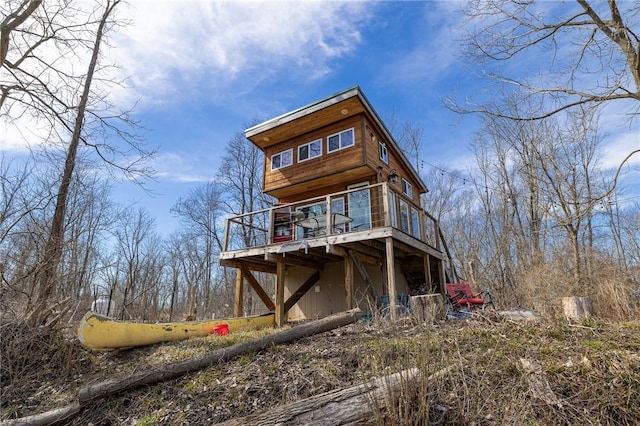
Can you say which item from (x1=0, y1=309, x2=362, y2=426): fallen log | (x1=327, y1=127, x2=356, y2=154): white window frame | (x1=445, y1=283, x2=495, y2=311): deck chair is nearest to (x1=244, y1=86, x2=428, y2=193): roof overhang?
(x1=327, y1=127, x2=356, y2=154): white window frame

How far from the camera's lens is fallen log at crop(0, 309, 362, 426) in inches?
172

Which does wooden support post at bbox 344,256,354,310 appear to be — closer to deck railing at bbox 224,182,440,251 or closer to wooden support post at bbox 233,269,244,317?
deck railing at bbox 224,182,440,251

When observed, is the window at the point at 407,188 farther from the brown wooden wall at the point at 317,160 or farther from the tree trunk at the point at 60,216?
the tree trunk at the point at 60,216

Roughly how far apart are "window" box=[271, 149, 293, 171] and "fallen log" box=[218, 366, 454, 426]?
10.3 m

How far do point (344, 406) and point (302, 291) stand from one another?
814cm

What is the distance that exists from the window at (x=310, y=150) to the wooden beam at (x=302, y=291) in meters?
4.18

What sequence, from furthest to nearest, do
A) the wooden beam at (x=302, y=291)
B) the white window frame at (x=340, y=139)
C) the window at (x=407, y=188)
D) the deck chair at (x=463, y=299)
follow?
the window at (x=407, y=188)
the white window frame at (x=340, y=139)
the wooden beam at (x=302, y=291)
the deck chair at (x=463, y=299)

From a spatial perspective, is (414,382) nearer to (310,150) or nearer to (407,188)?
(310,150)

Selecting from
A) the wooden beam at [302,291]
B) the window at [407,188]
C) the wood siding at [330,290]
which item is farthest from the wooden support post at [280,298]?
the window at [407,188]

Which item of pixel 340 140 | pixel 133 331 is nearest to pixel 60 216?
pixel 133 331

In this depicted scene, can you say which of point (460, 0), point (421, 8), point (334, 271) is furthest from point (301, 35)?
point (334, 271)

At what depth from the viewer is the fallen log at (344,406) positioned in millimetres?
2762

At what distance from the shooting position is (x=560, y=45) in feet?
24.8

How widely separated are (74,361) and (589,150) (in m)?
20.1
